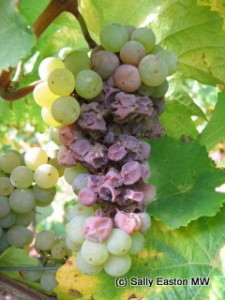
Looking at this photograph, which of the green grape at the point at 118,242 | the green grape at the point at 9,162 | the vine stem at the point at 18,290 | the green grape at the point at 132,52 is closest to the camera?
the green grape at the point at 118,242

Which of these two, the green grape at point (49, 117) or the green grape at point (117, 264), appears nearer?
the green grape at point (117, 264)

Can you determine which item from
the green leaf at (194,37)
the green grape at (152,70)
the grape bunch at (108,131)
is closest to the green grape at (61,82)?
the grape bunch at (108,131)

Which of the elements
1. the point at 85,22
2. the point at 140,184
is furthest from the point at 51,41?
the point at 140,184

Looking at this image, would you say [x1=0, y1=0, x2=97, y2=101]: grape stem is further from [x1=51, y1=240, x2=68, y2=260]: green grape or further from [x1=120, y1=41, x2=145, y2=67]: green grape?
[x1=51, y1=240, x2=68, y2=260]: green grape

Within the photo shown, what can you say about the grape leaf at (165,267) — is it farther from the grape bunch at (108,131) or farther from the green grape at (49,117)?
the green grape at (49,117)

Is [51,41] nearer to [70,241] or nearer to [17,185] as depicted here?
[17,185]

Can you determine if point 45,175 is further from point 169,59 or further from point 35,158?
point 169,59
